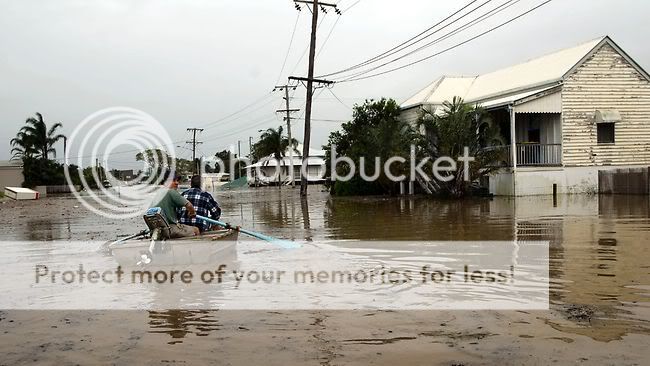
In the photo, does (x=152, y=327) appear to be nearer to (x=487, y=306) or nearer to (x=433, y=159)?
(x=487, y=306)

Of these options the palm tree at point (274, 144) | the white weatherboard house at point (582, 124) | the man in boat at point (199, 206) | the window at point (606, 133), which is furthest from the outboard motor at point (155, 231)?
the palm tree at point (274, 144)

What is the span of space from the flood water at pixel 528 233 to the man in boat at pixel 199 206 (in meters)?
1.93

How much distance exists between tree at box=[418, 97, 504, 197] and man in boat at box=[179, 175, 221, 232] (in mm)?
15403

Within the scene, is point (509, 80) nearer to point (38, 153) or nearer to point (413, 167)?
point (413, 167)

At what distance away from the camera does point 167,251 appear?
989 cm

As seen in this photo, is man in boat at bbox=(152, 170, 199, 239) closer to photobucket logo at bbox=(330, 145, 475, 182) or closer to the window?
photobucket logo at bbox=(330, 145, 475, 182)

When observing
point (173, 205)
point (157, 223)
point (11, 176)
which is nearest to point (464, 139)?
point (173, 205)

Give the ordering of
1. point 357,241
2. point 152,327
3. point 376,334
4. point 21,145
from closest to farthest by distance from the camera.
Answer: point 376,334 < point 152,327 < point 357,241 < point 21,145

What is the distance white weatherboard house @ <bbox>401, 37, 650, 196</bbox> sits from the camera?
1040 inches

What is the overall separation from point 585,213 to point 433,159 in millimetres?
9104

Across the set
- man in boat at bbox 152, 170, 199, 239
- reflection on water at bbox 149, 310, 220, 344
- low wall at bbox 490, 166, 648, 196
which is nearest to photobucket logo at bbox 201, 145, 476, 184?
low wall at bbox 490, 166, 648, 196

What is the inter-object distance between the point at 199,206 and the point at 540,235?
719 centimetres

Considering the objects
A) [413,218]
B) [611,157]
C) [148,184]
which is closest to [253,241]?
[413,218]

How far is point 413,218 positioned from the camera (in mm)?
18281
